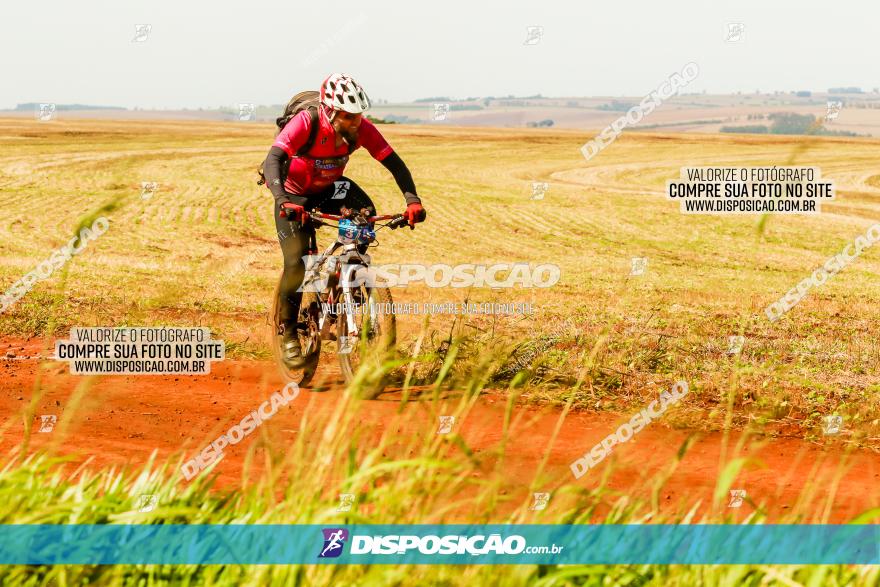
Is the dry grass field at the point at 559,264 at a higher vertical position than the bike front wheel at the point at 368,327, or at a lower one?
lower

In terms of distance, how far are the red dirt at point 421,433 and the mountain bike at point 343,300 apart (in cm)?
41

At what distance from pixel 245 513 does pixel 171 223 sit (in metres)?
16.0

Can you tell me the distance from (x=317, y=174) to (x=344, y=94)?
2.92ft

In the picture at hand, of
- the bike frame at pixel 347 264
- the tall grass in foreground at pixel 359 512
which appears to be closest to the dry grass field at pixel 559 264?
the tall grass in foreground at pixel 359 512

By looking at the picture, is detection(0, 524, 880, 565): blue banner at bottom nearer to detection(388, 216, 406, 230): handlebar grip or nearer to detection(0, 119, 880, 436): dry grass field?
detection(0, 119, 880, 436): dry grass field

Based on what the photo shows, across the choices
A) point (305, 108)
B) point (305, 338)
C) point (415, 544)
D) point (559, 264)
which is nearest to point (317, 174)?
point (305, 108)

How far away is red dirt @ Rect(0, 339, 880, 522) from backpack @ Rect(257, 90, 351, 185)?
1974 millimetres

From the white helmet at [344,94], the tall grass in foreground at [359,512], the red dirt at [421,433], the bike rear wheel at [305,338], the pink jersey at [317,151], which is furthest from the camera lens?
the bike rear wheel at [305,338]

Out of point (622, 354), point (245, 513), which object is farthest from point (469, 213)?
point (245, 513)

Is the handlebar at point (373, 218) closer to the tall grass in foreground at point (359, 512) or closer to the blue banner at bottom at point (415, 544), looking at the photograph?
the tall grass in foreground at point (359, 512)

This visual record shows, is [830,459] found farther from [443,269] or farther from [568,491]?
[443,269]

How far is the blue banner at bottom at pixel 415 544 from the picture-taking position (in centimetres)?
327

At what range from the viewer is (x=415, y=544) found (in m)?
3.30

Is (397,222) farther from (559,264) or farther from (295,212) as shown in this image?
(559,264)
